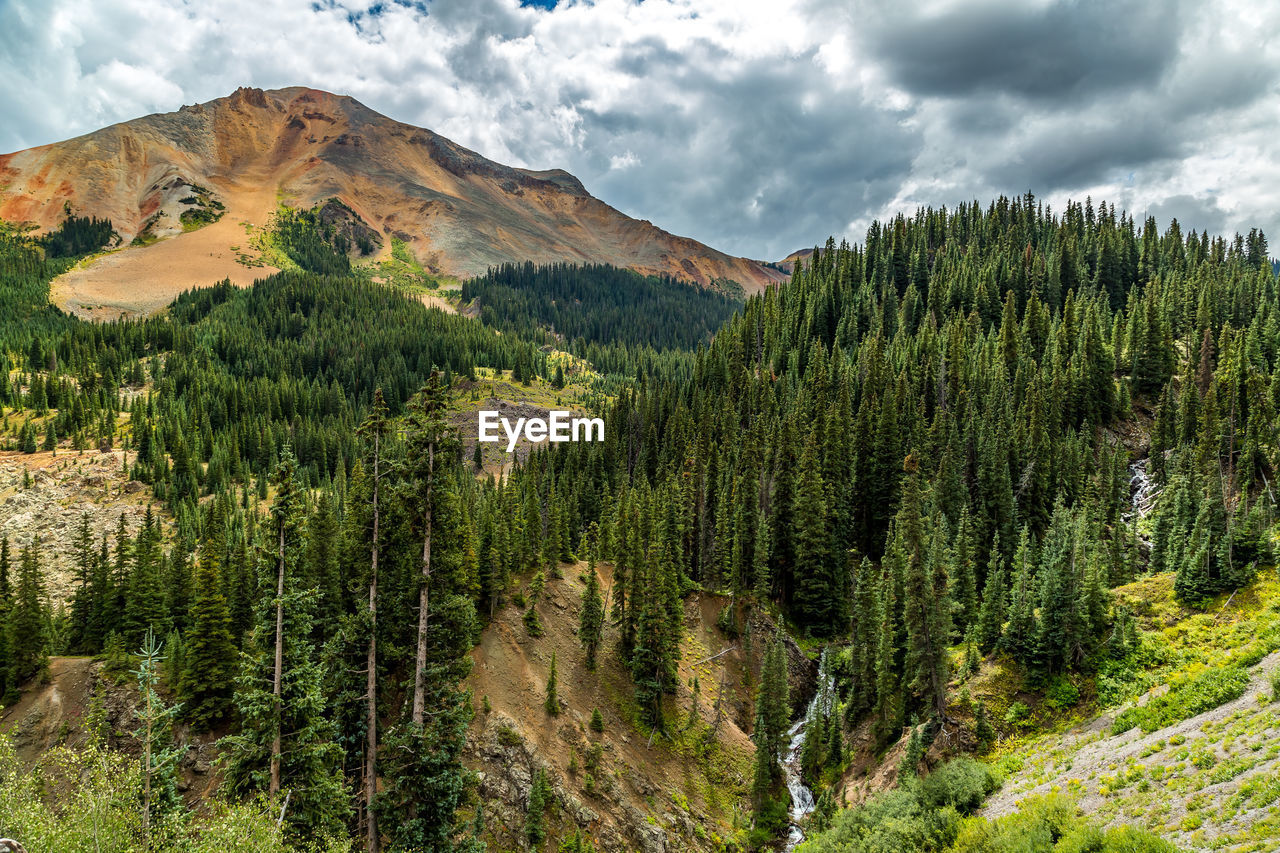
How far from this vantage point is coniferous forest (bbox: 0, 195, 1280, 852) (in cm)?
2811

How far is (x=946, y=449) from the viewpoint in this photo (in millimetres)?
91562

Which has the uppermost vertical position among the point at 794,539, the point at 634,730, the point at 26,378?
the point at 26,378

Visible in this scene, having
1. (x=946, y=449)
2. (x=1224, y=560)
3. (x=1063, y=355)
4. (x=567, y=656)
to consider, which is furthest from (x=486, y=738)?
(x=1063, y=355)

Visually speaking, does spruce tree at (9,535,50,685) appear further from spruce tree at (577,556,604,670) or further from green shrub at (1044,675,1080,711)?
green shrub at (1044,675,1080,711)

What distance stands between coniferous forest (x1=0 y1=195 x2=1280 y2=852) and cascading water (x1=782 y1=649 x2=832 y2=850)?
2.72 feet

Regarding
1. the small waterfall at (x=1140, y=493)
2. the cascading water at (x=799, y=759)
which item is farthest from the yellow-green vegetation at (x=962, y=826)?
the small waterfall at (x=1140, y=493)

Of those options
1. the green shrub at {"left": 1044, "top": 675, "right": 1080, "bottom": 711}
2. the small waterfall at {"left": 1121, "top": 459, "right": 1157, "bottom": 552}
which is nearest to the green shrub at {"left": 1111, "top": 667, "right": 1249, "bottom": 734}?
the green shrub at {"left": 1044, "top": 675, "right": 1080, "bottom": 711}

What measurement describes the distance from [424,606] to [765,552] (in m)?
58.7

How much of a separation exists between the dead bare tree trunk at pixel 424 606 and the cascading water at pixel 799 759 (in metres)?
40.4

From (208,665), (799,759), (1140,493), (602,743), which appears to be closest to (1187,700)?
(799,759)

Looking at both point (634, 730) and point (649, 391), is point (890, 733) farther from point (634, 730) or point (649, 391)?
point (649, 391)

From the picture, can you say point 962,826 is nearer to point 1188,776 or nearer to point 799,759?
point 1188,776

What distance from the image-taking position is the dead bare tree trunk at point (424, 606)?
1164 inches

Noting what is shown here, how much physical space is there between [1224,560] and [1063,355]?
279ft
